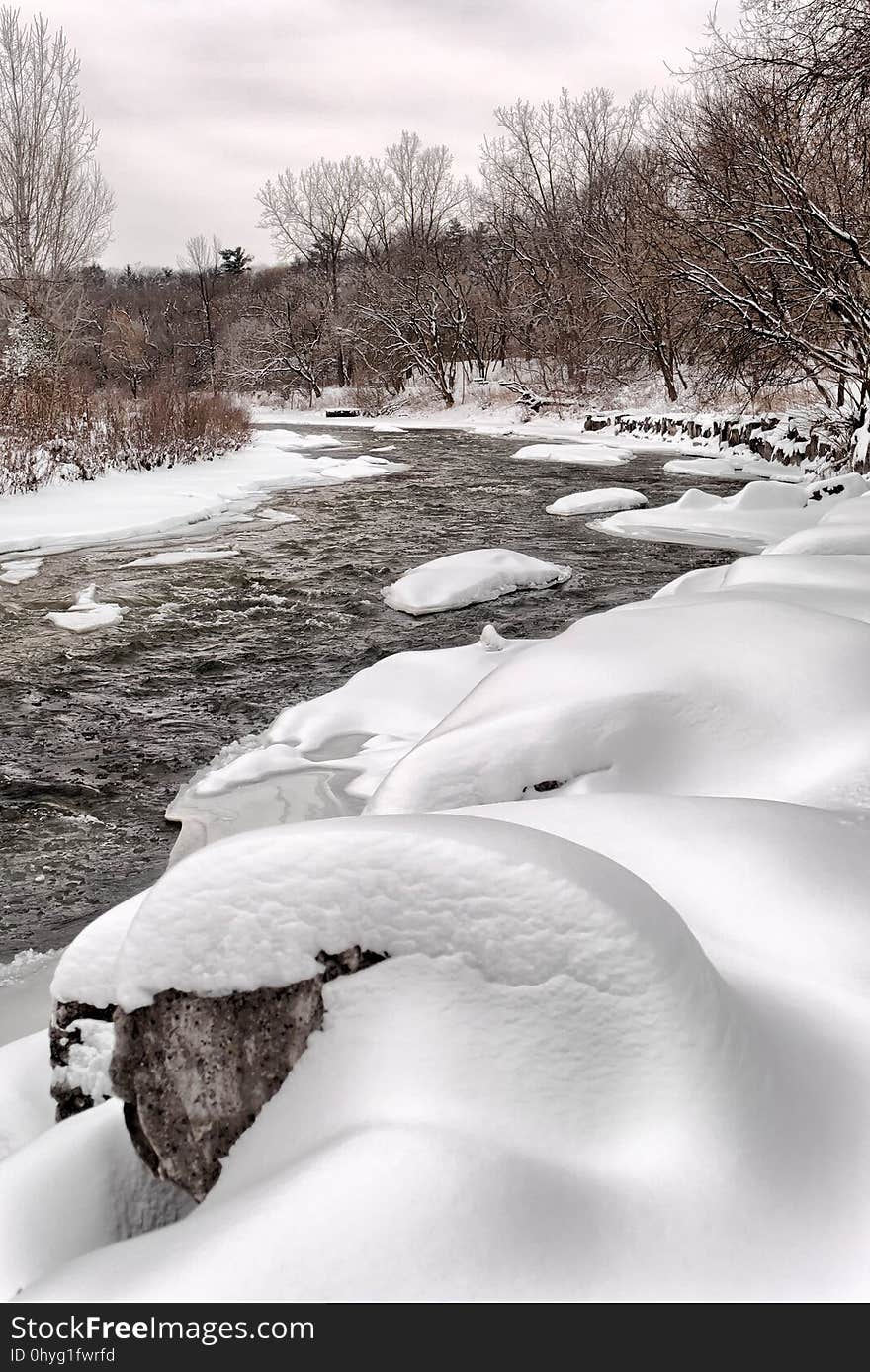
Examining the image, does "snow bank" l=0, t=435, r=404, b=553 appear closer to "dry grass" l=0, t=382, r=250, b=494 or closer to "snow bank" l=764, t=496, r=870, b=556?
"dry grass" l=0, t=382, r=250, b=494

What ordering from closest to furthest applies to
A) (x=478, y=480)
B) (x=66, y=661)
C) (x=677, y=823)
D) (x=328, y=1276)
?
1. (x=328, y=1276)
2. (x=677, y=823)
3. (x=66, y=661)
4. (x=478, y=480)

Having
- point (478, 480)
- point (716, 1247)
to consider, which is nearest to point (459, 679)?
point (716, 1247)

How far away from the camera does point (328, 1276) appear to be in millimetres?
1059

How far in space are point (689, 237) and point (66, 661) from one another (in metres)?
11.0

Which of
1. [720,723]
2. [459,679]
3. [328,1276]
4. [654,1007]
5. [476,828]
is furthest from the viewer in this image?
[459,679]

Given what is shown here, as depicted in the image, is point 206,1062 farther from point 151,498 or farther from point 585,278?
point 585,278

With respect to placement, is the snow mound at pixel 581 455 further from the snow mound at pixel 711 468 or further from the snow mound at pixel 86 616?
the snow mound at pixel 86 616

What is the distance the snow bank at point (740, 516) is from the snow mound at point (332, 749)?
4955 mm

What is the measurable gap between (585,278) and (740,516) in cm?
2299

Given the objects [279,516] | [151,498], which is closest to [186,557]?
[279,516]

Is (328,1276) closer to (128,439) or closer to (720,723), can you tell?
(720,723)

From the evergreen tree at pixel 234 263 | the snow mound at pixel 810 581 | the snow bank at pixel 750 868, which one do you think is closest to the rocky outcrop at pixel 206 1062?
the snow bank at pixel 750 868

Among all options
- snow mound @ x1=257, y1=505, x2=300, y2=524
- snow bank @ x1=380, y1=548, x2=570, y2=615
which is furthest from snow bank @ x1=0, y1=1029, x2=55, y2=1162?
snow mound @ x1=257, y1=505, x2=300, y2=524

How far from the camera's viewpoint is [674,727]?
2.64m
